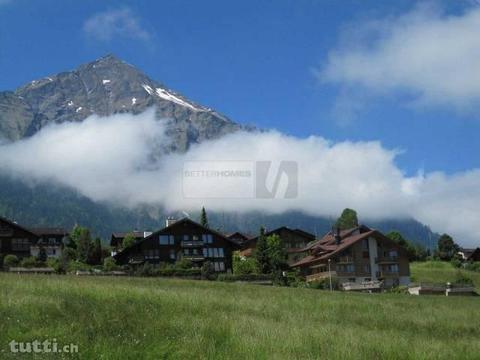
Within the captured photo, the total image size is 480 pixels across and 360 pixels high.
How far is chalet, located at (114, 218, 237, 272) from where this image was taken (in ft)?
334

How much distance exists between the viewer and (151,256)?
102 meters

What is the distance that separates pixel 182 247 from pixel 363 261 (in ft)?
95.6

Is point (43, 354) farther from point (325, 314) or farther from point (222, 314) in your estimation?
point (325, 314)

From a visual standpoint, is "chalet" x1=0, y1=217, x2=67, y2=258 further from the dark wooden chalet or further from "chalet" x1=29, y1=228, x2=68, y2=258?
"chalet" x1=29, y1=228, x2=68, y2=258

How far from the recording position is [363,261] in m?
99.8

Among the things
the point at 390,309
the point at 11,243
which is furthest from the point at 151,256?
the point at 390,309

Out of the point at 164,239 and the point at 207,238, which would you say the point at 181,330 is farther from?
the point at 207,238

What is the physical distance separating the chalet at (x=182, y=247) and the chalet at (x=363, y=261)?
14308 millimetres

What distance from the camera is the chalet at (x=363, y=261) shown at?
97750mm

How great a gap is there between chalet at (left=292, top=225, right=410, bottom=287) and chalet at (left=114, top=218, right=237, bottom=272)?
14.3 m

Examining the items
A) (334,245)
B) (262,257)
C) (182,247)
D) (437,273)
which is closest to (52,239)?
(182,247)

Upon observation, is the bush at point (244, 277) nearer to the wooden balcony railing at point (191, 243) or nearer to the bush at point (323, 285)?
the bush at point (323, 285)

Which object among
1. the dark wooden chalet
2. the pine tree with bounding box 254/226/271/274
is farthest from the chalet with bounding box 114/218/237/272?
the dark wooden chalet

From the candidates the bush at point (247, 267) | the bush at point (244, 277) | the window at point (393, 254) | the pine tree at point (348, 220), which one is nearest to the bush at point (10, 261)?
the bush at point (244, 277)
